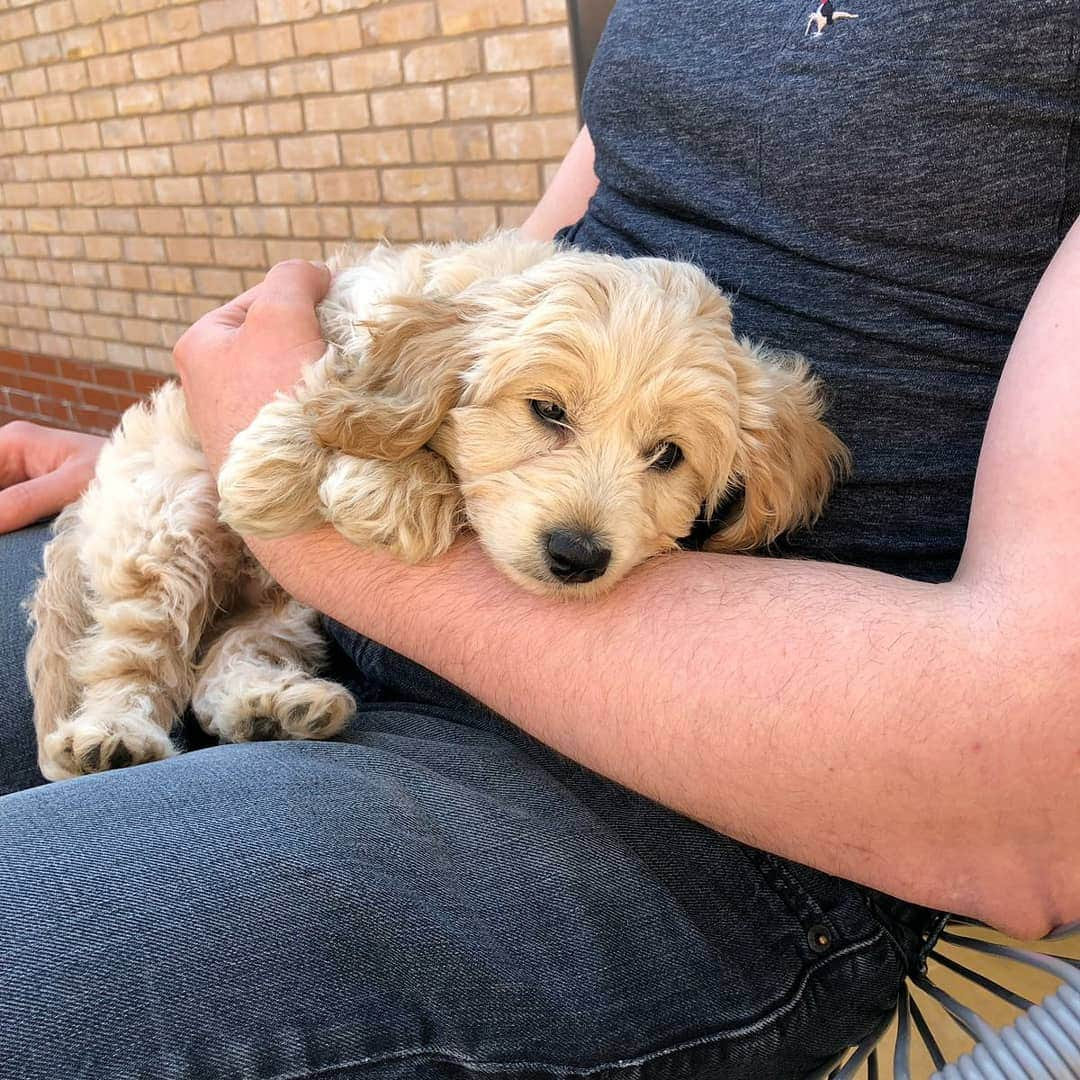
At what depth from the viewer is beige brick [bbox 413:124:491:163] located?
4.18m

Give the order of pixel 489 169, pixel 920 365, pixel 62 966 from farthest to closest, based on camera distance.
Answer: pixel 489 169
pixel 920 365
pixel 62 966

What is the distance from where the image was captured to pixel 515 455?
5.24 ft

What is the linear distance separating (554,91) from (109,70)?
129 inches

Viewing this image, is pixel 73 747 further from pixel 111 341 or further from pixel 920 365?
pixel 111 341

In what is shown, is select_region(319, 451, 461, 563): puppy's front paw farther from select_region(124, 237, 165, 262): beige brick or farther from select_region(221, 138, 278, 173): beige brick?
select_region(124, 237, 165, 262): beige brick

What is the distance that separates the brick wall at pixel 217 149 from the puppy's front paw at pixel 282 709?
2834 millimetres

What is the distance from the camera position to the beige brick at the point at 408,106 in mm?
4285

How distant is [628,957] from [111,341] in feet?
20.5

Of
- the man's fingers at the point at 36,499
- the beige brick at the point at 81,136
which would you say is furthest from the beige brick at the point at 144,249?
the man's fingers at the point at 36,499

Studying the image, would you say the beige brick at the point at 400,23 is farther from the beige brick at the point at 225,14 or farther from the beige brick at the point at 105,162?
the beige brick at the point at 105,162

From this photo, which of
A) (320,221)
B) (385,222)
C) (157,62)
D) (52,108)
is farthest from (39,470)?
(52,108)

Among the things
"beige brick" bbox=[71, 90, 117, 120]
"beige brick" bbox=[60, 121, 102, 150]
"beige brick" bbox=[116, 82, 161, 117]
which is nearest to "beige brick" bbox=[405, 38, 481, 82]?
"beige brick" bbox=[116, 82, 161, 117]

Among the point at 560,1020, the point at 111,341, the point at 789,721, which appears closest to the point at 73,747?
the point at 560,1020

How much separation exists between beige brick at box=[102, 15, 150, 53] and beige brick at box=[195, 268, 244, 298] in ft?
4.02
